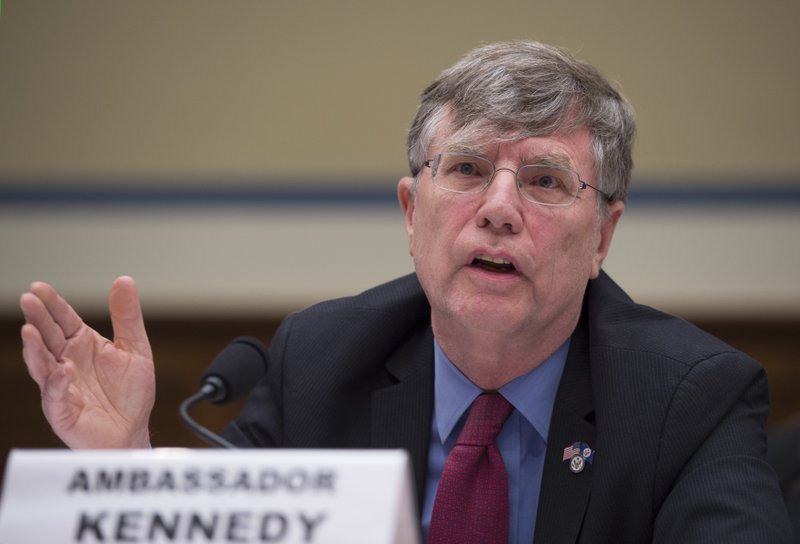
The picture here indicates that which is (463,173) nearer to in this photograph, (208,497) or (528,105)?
(528,105)

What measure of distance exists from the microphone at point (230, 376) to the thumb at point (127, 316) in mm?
146

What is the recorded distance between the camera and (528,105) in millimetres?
2193

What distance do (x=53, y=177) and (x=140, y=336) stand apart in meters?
3.08

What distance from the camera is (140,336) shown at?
79.2 inches

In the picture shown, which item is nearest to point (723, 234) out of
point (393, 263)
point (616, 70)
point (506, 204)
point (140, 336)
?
point (616, 70)

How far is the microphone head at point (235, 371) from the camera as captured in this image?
1.96m

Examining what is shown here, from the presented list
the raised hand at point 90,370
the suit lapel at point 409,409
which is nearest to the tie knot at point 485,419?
the suit lapel at point 409,409

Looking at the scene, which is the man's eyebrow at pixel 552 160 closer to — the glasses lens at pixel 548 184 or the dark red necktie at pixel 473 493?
the glasses lens at pixel 548 184

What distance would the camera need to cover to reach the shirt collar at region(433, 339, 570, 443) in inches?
88.8

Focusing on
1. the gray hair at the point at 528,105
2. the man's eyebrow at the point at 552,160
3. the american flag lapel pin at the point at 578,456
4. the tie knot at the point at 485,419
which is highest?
the gray hair at the point at 528,105

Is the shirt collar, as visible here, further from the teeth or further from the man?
the teeth

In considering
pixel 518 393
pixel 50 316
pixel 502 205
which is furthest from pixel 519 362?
pixel 50 316

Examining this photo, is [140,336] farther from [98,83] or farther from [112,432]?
[98,83]

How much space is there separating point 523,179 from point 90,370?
0.97 metres
